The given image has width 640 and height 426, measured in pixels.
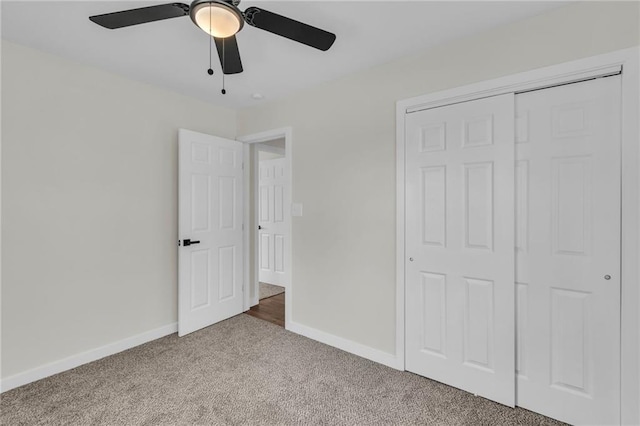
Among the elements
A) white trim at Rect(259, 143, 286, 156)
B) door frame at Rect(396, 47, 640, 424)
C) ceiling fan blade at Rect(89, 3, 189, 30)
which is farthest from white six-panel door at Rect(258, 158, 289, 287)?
door frame at Rect(396, 47, 640, 424)

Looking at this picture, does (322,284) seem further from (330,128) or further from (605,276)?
(605,276)

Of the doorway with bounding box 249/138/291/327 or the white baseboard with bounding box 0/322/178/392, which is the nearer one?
the white baseboard with bounding box 0/322/178/392

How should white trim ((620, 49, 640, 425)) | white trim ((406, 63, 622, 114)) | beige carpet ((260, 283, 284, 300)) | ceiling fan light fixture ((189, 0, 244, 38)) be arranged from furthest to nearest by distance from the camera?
beige carpet ((260, 283, 284, 300)) → white trim ((406, 63, 622, 114)) → white trim ((620, 49, 640, 425)) → ceiling fan light fixture ((189, 0, 244, 38))

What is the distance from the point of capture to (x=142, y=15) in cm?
145

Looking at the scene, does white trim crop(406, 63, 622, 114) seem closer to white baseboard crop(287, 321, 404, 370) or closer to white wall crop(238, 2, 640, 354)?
white wall crop(238, 2, 640, 354)

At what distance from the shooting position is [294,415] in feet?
6.19

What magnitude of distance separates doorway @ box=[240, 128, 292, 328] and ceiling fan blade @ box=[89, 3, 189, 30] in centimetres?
172

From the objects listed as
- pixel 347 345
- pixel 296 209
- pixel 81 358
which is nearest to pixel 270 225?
pixel 296 209

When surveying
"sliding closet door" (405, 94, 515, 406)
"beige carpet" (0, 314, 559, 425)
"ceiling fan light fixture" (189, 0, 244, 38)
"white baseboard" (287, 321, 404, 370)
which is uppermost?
"ceiling fan light fixture" (189, 0, 244, 38)

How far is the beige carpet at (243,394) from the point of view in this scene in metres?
1.86

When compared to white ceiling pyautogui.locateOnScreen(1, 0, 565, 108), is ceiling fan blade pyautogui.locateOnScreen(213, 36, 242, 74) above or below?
below

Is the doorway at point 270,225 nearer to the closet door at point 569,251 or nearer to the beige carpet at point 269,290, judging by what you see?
the beige carpet at point 269,290

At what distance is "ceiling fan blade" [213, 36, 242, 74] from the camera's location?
1663mm

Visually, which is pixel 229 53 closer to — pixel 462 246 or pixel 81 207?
pixel 81 207
